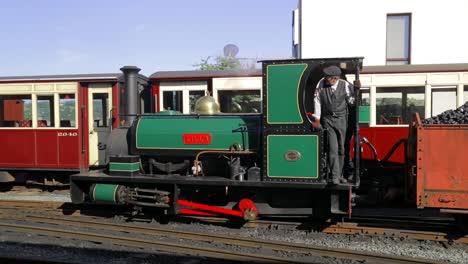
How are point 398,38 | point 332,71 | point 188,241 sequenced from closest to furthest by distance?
point 332,71 < point 188,241 < point 398,38

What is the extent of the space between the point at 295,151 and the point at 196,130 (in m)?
1.72

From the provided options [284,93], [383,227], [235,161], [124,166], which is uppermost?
[284,93]

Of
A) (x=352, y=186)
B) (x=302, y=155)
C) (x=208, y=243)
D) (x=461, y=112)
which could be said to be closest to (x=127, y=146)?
(x=208, y=243)

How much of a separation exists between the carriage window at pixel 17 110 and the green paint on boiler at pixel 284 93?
6873 millimetres

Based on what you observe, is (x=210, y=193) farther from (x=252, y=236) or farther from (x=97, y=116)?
(x=97, y=116)

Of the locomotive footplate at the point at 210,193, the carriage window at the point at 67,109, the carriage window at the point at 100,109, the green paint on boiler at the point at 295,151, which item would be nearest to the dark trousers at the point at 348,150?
the locomotive footplate at the point at 210,193

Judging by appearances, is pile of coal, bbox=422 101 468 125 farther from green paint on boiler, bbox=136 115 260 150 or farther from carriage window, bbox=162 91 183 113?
carriage window, bbox=162 91 183 113

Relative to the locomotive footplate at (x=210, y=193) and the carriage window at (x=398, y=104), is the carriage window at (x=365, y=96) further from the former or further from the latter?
the locomotive footplate at (x=210, y=193)

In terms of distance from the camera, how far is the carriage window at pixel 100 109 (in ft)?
34.7

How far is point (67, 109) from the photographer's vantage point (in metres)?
10.6

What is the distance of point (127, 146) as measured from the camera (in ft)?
25.1

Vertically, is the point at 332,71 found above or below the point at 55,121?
above

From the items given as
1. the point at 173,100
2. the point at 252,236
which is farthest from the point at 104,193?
the point at 173,100

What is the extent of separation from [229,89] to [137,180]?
3.65 metres
